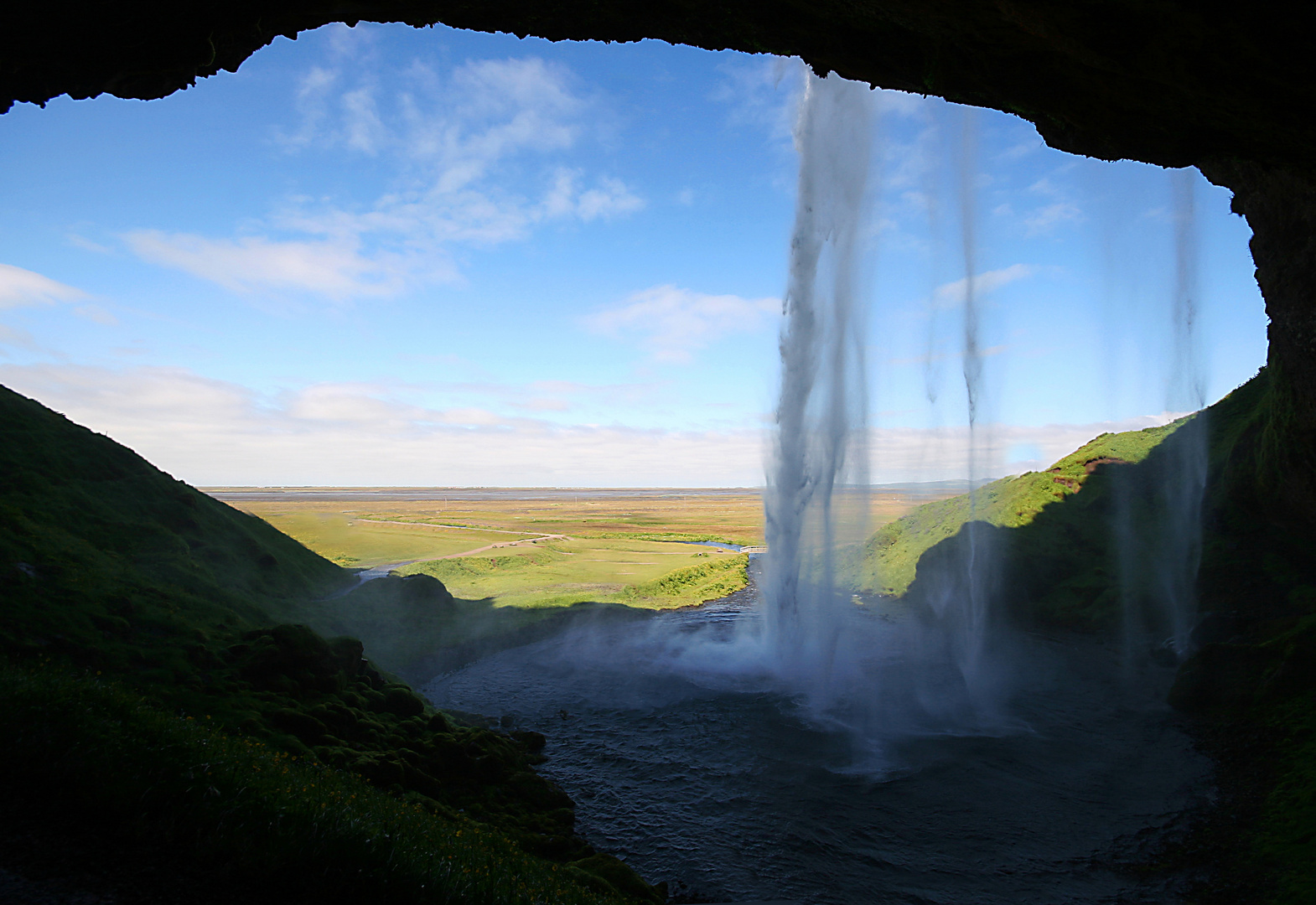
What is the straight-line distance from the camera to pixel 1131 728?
20.2 meters

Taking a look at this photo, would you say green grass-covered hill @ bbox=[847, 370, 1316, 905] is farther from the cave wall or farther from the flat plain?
the cave wall

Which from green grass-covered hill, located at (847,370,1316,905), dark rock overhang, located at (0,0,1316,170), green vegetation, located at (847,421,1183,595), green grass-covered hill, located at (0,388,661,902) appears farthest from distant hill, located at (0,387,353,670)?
green vegetation, located at (847,421,1183,595)

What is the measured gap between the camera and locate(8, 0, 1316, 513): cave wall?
874cm

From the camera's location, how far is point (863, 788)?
16.9 meters

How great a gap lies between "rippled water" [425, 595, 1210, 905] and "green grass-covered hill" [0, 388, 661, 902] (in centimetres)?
221

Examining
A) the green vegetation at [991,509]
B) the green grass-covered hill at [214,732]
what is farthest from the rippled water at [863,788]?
the green vegetation at [991,509]

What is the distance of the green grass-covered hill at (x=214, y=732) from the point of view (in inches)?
282

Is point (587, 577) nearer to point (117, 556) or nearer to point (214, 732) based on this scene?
point (117, 556)

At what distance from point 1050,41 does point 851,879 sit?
16.9 metres

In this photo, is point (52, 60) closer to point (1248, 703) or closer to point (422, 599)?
point (422, 599)

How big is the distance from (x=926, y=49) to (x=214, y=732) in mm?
19164

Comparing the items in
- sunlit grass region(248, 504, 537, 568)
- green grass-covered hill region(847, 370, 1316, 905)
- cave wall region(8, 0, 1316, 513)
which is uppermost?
cave wall region(8, 0, 1316, 513)

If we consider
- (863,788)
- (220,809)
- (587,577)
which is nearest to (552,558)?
(587,577)

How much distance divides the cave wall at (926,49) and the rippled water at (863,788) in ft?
50.3
